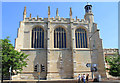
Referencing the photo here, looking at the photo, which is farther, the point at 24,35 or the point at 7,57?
the point at 24,35

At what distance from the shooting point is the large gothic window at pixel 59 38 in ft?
99.7

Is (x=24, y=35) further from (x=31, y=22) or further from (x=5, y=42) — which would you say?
(x=5, y=42)

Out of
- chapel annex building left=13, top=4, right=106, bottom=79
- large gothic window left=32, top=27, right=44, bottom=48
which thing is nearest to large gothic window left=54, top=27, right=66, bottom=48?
chapel annex building left=13, top=4, right=106, bottom=79

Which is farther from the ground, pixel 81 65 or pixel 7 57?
pixel 7 57

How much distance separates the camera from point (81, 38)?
3131cm

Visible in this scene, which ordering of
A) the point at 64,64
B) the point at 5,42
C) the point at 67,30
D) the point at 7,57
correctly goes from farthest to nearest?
the point at 67,30, the point at 64,64, the point at 5,42, the point at 7,57

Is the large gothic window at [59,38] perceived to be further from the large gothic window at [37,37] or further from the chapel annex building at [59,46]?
the large gothic window at [37,37]

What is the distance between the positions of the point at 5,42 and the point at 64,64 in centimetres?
1466

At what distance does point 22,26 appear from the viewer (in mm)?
30328

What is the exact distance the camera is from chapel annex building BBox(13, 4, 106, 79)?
2859cm

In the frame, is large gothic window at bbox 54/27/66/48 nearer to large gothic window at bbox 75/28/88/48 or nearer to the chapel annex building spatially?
the chapel annex building

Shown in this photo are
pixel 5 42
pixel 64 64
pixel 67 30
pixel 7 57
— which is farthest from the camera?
pixel 67 30

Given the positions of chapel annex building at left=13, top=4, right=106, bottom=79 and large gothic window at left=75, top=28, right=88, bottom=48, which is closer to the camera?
chapel annex building at left=13, top=4, right=106, bottom=79

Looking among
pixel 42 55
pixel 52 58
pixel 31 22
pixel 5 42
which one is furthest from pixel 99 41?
pixel 5 42
